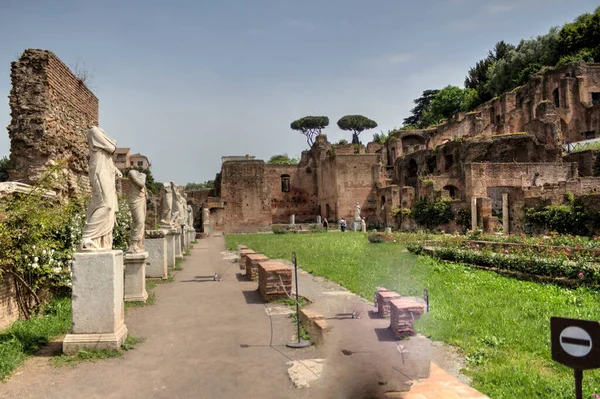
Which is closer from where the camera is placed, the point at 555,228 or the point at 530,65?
the point at 555,228

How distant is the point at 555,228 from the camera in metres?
21.0

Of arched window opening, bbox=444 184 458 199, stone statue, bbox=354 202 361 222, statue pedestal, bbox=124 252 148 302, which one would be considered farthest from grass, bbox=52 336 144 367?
stone statue, bbox=354 202 361 222

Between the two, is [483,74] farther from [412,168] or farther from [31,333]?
[31,333]

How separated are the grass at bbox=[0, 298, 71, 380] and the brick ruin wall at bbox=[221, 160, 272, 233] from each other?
110ft

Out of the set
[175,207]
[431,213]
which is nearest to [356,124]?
[431,213]

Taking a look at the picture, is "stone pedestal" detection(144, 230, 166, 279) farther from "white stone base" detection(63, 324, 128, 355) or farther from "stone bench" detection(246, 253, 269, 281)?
"white stone base" detection(63, 324, 128, 355)

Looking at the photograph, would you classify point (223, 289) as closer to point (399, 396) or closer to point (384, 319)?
point (384, 319)

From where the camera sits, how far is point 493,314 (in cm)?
683

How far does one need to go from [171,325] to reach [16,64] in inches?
301

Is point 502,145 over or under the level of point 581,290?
over

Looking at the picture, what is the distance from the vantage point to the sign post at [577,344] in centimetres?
243

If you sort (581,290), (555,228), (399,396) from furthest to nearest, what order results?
(555,228)
(581,290)
(399,396)

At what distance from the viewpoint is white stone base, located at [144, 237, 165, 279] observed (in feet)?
36.1

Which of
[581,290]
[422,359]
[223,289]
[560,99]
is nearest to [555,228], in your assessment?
[581,290]
